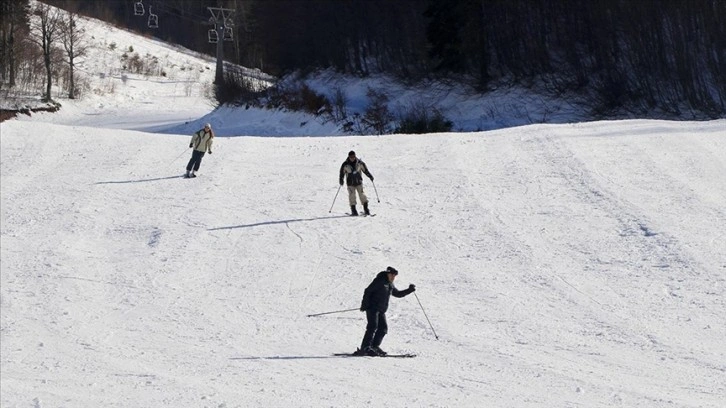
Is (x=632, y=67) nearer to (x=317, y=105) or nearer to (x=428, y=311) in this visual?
(x=317, y=105)

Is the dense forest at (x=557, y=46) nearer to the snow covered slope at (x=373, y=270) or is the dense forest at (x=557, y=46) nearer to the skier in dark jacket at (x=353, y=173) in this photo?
the snow covered slope at (x=373, y=270)

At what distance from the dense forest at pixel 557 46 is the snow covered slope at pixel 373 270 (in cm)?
886

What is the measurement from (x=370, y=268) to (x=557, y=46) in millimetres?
28218

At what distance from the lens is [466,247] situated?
1945 centimetres

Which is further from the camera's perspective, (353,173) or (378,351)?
(353,173)

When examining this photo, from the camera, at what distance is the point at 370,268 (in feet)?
59.6

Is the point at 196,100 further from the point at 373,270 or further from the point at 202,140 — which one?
the point at 373,270

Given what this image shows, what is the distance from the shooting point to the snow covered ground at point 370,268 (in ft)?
40.1

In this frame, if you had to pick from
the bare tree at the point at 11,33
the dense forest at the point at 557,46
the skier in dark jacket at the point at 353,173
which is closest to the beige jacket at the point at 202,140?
the skier in dark jacket at the point at 353,173

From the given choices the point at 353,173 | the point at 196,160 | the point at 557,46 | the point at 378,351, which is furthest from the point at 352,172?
the point at 557,46

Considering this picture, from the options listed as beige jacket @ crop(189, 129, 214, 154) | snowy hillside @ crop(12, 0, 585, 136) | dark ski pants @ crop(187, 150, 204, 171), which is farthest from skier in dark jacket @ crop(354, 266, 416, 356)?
snowy hillside @ crop(12, 0, 585, 136)

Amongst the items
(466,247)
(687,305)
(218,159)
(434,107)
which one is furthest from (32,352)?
(434,107)

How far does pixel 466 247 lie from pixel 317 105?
87.3ft

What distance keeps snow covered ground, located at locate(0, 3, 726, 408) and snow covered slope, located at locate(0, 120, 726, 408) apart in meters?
0.06
